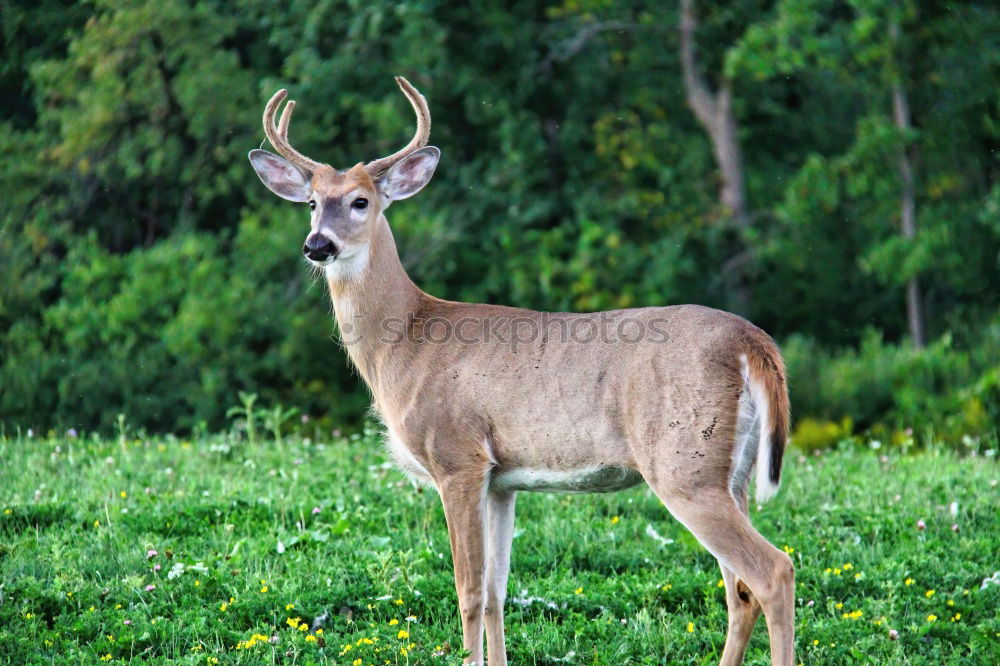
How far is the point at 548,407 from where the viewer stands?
17.0 feet

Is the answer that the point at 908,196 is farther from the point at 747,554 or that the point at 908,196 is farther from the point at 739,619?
the point at 747,554

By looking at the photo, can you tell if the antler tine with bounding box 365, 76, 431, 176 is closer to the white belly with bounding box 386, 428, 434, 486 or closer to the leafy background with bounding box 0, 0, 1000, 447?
the white belly with bounding box 386, 428, 434, 486

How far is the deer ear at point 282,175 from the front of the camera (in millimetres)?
6180

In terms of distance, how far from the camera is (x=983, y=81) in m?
14.1

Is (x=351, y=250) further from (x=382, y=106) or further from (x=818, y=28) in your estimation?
(x=818, y=28)

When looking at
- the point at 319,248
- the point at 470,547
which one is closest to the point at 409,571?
the point at 470,547

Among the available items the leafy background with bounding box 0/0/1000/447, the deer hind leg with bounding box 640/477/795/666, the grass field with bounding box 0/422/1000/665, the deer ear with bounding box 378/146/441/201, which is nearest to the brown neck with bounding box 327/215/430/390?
the deer ear with bounding box 378/146/441/201

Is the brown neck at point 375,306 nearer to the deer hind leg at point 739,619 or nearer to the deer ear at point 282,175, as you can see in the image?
the deer ear at point 282,175

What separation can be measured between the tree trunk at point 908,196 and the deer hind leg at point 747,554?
983cm

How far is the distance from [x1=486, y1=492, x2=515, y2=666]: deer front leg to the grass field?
16cm

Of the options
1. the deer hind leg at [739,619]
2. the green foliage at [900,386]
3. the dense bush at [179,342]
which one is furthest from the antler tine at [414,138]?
the dense bush at [179,342]

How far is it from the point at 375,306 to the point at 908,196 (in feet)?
32.0

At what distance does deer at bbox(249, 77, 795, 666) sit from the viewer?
489cm

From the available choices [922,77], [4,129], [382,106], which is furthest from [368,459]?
[922,77]
